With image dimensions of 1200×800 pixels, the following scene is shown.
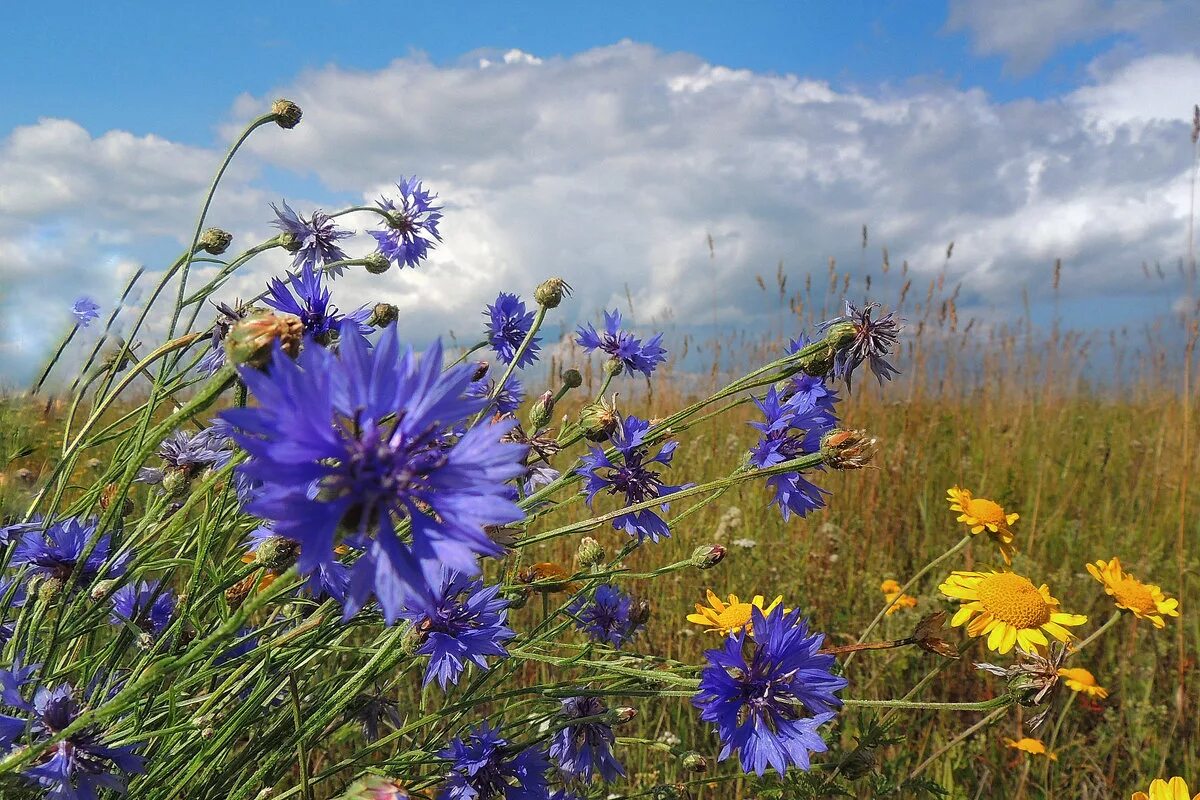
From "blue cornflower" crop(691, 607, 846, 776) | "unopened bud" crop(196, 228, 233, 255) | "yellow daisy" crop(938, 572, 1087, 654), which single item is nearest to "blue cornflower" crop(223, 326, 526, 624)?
"blue cornflower" crop(691, 607, 846, 776)

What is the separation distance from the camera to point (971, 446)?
12.7 ft

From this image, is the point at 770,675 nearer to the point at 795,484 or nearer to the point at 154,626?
the point at 795,484

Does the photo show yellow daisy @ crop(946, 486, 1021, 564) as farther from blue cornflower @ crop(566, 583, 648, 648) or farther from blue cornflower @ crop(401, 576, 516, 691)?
blue cornflower @ crop(401, 576, 516, 691)

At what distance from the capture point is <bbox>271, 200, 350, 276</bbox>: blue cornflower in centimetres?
164

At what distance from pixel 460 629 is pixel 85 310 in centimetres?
160

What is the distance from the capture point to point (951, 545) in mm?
2791

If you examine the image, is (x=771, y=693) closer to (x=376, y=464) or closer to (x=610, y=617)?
(x=610, y=617)

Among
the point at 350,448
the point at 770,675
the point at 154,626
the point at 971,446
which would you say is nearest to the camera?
the point at 350,448

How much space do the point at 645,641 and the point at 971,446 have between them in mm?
2563

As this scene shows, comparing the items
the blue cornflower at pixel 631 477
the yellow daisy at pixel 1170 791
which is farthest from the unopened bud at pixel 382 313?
the yellow daisy at pixel 1170 791

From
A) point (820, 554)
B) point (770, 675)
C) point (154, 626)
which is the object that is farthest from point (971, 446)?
point (154, 626)

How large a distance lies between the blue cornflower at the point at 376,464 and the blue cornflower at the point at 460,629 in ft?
1.33


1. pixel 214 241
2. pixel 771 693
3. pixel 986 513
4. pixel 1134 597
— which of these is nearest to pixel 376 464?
pixel 771 693

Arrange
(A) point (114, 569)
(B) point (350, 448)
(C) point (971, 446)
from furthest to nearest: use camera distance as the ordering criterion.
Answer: (C) point (971, 446) → (A) point (114, 569) → (B) point (350, 448)
